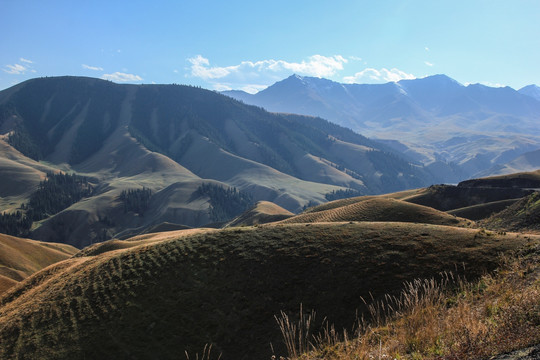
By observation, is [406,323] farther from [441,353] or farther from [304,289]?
[304,289]

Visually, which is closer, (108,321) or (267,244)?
(108,321)

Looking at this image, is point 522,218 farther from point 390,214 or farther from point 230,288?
point 230,288

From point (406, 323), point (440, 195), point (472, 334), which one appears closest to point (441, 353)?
point (472, 334)

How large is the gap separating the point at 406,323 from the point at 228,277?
67.0ft

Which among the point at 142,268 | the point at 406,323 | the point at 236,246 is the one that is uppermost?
the point at 406,323

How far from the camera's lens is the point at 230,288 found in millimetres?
28109

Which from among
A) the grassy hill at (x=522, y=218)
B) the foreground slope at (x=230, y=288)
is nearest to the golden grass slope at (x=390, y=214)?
the grassy hill at (x=522, y=218)

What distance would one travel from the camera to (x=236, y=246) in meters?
33.8

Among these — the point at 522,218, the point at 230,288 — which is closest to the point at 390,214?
the point at 522,218

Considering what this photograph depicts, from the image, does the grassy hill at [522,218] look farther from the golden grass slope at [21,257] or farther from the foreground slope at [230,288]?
the golden grass slope at [21,257]

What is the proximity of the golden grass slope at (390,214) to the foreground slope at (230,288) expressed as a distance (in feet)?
81.4

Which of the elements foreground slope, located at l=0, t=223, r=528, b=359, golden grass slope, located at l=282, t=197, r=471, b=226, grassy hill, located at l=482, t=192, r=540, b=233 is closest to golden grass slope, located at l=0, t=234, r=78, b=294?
foreground slope, located at l=0, t=223, r=528, b=359

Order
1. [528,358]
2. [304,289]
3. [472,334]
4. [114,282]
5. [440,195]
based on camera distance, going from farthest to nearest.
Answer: [440,195] → [114,282] → [304,289] → [472,334] → [528,358]

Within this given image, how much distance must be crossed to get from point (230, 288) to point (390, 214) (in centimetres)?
3978
